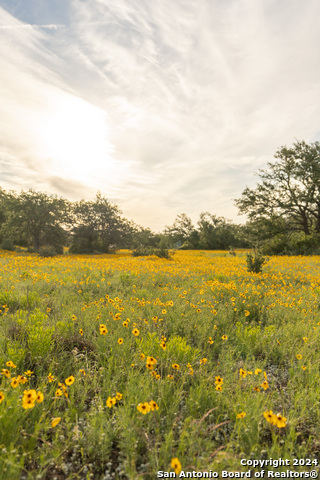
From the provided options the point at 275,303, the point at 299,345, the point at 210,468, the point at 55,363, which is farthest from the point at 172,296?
the point at 210,468

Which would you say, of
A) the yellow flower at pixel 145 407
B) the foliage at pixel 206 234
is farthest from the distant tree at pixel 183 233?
the yellow flower at pixel 145 407

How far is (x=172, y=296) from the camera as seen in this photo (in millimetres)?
6000

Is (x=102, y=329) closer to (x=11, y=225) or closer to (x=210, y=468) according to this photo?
(x=210, y=468)

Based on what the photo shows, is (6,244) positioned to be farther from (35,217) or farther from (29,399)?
(29,399)

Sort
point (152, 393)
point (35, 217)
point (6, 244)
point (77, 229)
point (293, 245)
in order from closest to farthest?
point (152, 393), point (6, 244), point (293, 245), point (35, 217), point (77, 229)

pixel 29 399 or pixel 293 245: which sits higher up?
pixel 293 245

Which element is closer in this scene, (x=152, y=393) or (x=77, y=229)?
(x=152, y=393)

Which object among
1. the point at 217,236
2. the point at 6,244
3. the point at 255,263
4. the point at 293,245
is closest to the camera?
the point at 255,263

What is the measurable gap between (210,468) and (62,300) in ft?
15.3

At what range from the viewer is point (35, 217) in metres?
25.7

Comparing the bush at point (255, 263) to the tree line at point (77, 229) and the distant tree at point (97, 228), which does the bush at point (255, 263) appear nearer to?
the tree line at point (77, 229)

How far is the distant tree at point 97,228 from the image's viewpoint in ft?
107

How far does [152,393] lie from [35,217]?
89.8 feet

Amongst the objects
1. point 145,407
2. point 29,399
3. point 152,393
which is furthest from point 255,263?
point 29,399
